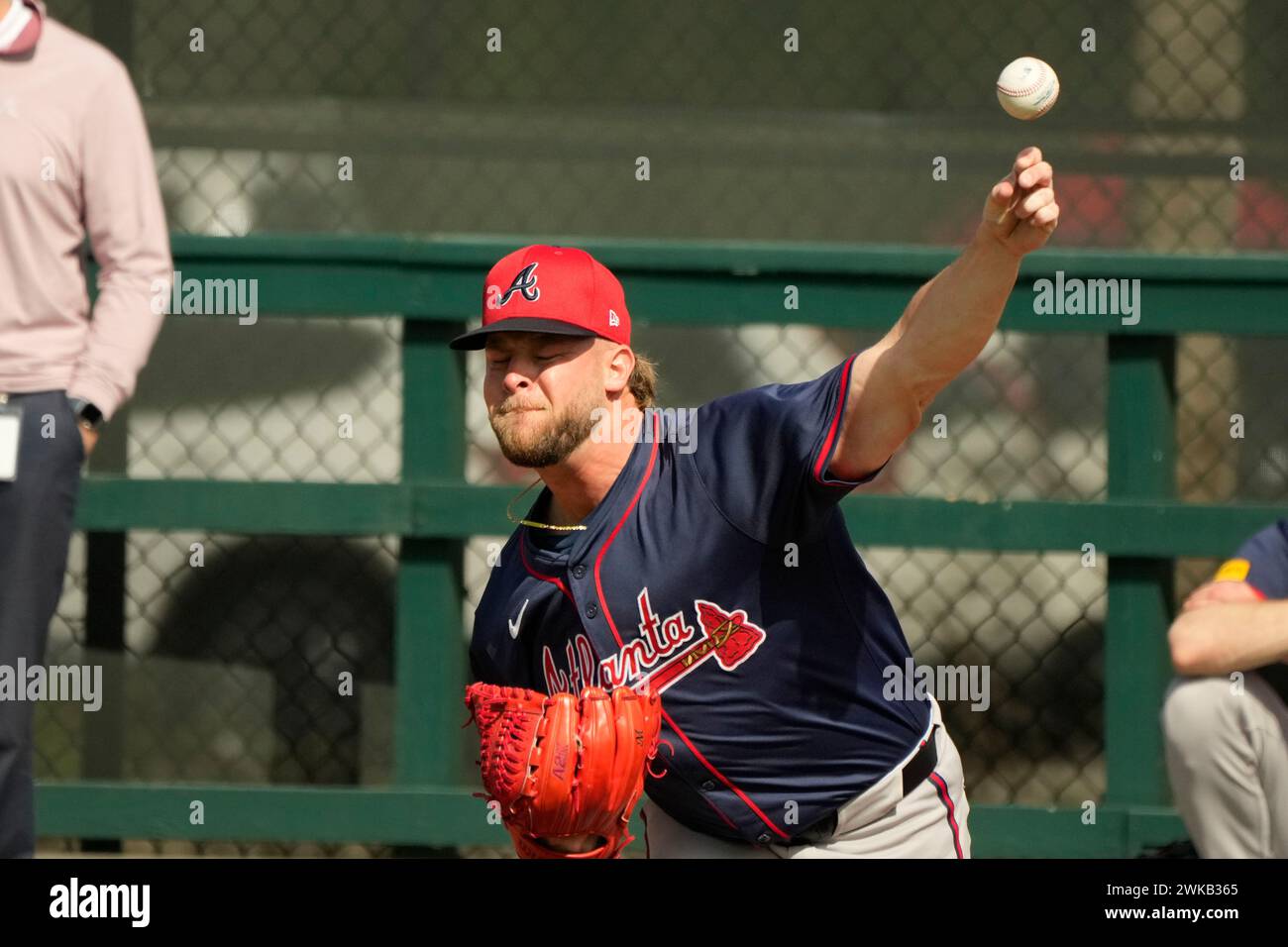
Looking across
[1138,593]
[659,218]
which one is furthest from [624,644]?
[659,218]

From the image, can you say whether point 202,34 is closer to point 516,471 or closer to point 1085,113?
point 516,471

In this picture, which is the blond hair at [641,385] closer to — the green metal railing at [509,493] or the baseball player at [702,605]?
the baseball player at [702,605]

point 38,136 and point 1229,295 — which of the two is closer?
point 38,136

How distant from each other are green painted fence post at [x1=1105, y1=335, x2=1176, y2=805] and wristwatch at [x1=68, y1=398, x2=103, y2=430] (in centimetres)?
257

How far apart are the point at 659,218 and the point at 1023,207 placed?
2.55 metres

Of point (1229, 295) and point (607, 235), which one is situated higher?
point (607, 235)

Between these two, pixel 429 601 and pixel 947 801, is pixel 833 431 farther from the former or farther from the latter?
pixel 429 601

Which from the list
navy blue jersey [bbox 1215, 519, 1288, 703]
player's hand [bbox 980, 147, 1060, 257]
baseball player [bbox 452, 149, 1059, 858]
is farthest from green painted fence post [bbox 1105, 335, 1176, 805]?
player's hand [bbox 980, 147, 1060, 257]

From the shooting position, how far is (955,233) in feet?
16.0

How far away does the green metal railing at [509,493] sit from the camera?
444 centimetres

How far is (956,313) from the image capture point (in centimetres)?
257

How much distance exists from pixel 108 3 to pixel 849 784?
10.6 feet

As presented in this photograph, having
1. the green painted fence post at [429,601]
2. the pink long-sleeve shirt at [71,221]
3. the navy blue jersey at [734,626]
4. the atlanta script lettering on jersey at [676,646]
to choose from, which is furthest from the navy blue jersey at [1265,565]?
the pink long-sleeve shirt at [71,221]

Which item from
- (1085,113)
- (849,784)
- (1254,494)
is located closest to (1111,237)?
(1085,113)
